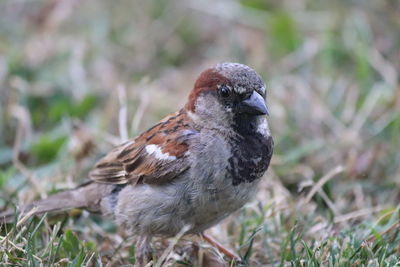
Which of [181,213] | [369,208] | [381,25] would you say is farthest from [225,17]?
[181,213]

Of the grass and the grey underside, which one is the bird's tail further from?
the grey underside

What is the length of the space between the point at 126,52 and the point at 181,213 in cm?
312

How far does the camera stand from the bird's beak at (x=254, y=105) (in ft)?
10.8

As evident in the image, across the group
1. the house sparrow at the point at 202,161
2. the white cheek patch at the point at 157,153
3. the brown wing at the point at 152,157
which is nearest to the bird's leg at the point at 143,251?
the house sparrow at the point at 202,161

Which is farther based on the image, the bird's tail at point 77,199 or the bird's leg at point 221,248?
the bird's tail at point 77,199

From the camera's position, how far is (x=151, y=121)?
5.14 meters

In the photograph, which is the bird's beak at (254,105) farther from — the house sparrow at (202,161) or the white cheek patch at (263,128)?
the white cheek patch at (263,128)

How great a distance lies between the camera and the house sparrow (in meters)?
3.25

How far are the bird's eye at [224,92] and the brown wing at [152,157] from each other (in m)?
0.23

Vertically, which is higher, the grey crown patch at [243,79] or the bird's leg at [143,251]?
the grey crown patch at [243,79]

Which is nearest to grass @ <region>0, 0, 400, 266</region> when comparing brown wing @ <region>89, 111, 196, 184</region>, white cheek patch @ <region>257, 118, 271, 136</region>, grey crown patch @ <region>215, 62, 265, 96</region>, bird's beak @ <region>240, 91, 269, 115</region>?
brown wing @ <region>89, 111, 196, 184</region>

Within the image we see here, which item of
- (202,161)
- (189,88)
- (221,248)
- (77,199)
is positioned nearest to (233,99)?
(202,161)

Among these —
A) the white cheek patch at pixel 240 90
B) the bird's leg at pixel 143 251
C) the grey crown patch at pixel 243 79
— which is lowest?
the bird's leg at pixel 143 251

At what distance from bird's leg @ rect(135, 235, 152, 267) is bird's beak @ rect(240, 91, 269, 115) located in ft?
2.60
